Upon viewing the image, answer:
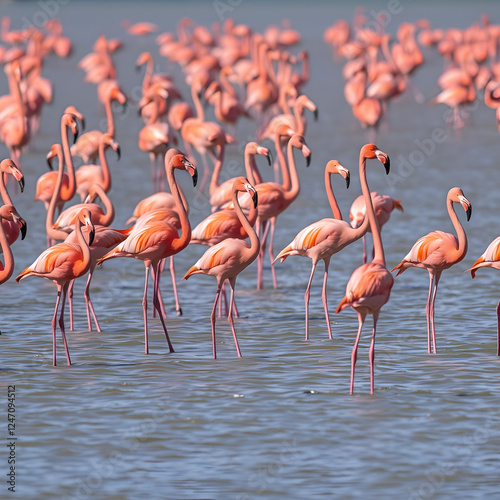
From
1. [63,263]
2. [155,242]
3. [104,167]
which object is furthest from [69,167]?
[63,263]

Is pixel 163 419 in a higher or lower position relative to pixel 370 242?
lower

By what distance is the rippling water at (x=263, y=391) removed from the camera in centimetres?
530

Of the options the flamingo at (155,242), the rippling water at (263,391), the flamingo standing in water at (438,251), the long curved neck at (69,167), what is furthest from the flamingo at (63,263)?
the long curved neck at (69,167)

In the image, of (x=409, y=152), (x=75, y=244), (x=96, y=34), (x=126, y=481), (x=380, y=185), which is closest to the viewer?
(x=126, y=481)

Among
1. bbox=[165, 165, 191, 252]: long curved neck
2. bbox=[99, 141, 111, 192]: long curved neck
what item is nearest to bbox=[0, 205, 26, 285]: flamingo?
bbox=[165, 165, 191, 252]: long curved neck

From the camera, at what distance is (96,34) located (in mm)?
42156

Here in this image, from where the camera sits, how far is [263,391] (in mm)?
6594

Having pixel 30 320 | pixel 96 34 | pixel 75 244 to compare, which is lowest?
pixel 30 320

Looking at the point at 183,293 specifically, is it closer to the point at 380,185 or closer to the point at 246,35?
the point at 380,185

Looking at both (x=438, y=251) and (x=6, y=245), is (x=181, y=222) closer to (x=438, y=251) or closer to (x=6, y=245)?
(x=6, y=245)

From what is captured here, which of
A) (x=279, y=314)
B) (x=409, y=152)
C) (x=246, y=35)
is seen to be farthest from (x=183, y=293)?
(x=246, y=35)

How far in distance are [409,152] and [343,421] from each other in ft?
37.5

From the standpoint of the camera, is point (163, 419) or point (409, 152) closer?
point (163, 419)

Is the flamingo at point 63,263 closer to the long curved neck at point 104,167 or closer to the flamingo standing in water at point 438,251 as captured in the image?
the flamingo standing in water at point 438,251
